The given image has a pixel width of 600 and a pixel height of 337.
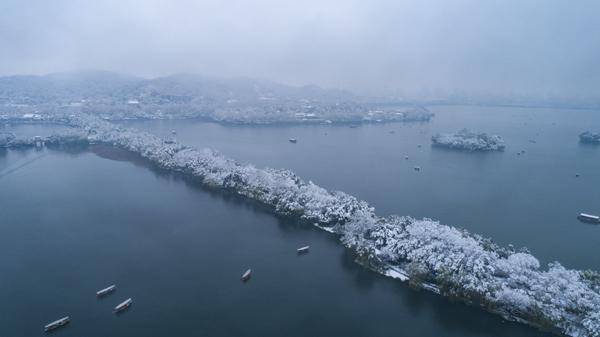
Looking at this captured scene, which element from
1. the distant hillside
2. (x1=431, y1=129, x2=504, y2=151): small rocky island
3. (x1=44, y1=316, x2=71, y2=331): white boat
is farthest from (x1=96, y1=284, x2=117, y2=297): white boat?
the distant hillside

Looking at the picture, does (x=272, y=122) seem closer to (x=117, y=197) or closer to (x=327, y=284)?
(x=117, y=197)

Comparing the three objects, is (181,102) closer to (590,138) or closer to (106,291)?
(106,291)

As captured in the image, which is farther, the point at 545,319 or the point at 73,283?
Result: the point at 73,283

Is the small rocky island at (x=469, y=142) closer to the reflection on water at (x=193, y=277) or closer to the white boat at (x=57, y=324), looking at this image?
the reflection on water at (x=193, y=277)

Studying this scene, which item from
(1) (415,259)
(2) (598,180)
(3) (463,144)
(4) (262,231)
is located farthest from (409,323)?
(3) (463,144)

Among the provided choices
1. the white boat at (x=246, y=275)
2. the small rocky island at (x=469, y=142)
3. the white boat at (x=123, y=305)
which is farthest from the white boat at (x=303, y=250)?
the small rocky island at (x=469, y=142)

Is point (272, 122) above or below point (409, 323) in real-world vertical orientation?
above

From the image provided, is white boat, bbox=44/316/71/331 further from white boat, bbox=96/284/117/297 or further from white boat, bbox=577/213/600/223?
white boat, bbox=577/213/600/223
